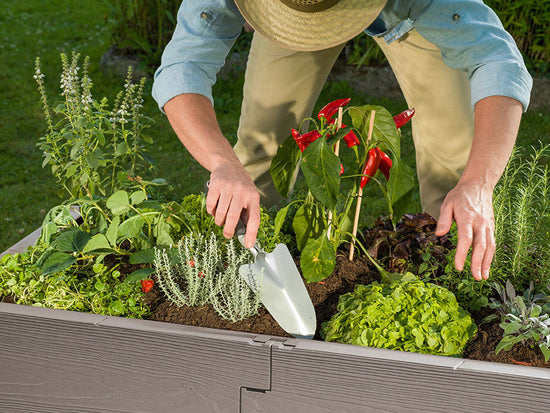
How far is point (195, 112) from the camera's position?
1.88 metres

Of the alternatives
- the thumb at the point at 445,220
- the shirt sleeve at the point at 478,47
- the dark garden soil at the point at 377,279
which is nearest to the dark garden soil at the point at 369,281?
the dark garden soil at the point at 377,279

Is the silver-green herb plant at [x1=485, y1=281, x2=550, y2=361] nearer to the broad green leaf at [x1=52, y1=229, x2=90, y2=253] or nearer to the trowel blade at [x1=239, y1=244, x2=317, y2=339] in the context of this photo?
the trowel blade at [x1=239, y1=244, x2=317, y2=339]

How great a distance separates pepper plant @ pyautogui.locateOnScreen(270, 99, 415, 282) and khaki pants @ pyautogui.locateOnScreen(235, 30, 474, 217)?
1.87 feet

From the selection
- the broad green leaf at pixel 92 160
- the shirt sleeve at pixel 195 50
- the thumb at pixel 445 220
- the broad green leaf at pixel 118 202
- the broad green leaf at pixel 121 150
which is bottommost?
the broad green leaf at pixel 118 202

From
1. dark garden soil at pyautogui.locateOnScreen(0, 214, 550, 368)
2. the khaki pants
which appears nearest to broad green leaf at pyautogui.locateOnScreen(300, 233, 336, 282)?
dark garden soil at pyautogui.locateOnScreen(0, 214, 550, 368)

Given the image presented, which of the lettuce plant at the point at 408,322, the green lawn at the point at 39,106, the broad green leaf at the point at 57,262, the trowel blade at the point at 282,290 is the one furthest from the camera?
the green lawn at the point at 39,106

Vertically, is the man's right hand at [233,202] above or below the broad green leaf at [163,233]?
above

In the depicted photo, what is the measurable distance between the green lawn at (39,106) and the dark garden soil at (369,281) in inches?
68.0

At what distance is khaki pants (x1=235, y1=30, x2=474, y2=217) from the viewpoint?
2.40 m

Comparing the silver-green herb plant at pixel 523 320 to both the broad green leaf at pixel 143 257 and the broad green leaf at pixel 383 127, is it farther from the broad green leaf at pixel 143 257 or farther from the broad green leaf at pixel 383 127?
the broad green leaf at pixel 143 257

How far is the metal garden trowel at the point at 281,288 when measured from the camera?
1706mm

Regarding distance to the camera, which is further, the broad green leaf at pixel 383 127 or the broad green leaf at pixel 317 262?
the broad green leaf at pixel 383 127

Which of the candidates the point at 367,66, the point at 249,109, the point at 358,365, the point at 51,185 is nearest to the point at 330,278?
the point at 358,365

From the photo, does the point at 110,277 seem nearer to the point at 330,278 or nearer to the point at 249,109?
the point at 330,278
